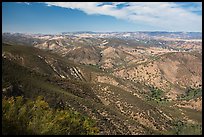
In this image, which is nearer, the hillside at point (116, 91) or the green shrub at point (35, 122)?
the green shrub at point (35, 122)

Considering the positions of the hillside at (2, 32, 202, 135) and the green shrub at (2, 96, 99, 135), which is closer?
the green shrub at (2, 96, 99, 135)

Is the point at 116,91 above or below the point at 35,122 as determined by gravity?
below

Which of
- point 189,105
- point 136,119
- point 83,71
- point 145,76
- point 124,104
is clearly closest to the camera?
point 136,119

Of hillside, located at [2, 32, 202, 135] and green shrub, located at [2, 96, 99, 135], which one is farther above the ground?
green shrub, located at [2, 96, 99, 135]

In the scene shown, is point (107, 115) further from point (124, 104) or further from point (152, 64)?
point (152, 64)

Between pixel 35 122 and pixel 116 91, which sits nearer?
pixel 35 122

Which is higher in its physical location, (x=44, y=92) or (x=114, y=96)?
(x=44, y=92)

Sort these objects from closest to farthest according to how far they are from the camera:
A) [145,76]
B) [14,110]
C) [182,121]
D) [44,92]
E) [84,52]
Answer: [14,110]
[44,92]
[182,121]
[145,76]
[84,52]

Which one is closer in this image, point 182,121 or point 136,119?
point 136,119

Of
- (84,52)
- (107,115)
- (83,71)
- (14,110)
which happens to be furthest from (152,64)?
(14,110)

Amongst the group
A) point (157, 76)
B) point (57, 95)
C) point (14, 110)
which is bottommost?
point (157, 76)

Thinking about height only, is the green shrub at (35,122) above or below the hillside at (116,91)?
above
